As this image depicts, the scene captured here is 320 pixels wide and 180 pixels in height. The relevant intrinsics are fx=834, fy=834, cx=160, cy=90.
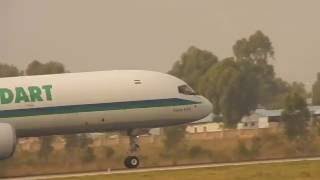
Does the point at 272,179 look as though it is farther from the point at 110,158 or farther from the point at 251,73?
the point at 251,73

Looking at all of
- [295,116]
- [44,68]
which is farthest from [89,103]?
[44,68]

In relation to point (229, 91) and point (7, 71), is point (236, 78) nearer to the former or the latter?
point (229, 91)

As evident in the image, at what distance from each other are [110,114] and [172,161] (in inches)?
468

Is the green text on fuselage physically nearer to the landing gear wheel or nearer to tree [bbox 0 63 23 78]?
the landing gear wheel

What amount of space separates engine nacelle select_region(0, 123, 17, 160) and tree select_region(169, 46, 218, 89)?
81.8 meters

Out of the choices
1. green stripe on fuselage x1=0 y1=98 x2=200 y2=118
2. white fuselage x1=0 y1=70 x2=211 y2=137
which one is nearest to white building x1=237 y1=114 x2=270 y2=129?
white fuselage x1=0 y1=70 x2=211 y2=137

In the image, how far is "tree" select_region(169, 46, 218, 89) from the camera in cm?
12025

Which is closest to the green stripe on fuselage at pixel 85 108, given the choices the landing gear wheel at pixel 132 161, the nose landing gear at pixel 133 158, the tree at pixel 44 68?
the nose landing gear at pixel 133 158

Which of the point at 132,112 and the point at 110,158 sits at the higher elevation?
the point at 132,112

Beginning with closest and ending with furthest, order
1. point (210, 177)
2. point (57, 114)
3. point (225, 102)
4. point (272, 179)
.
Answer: point (272, 179), point (210, 177), point (57, 114), point (225, 102)

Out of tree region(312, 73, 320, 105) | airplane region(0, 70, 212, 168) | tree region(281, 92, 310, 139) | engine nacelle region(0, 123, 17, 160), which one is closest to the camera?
engine nacelle region(0, 123, 17, 160)

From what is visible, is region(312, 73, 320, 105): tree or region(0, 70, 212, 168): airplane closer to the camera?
region(0, 70, 212, 168): airplane

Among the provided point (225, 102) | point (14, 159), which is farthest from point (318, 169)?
point (225, 102)

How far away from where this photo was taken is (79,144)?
200 feet
